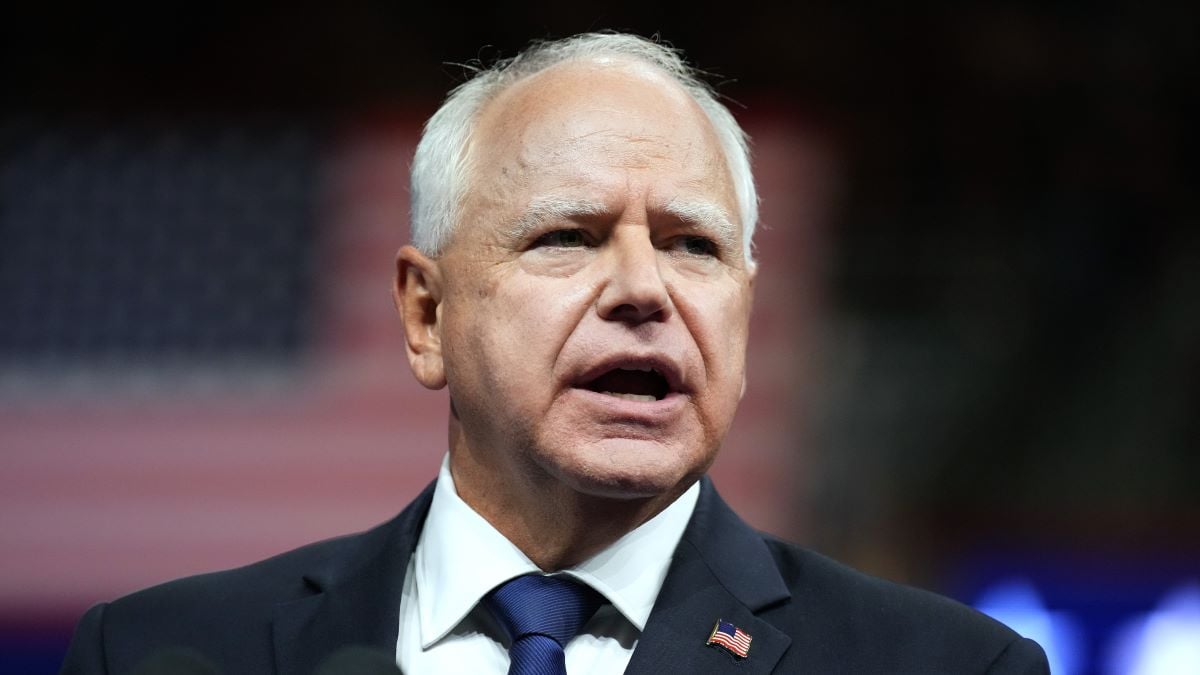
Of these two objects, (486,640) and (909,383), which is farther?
(909,383)

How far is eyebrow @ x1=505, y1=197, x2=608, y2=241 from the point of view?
5.47 feet

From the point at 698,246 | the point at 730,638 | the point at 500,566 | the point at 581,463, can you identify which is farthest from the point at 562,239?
the point at 730,638

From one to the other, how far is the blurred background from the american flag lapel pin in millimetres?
2484

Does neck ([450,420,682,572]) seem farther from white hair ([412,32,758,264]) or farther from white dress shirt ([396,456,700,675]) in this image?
white hair ([412,32,758,264])

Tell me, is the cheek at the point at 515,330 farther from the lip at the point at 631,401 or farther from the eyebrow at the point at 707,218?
the eyebrow at the point at 707,218

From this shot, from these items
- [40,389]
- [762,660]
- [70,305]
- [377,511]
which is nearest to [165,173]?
[70,305]

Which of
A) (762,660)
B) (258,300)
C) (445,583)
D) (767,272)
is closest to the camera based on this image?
(762,660)

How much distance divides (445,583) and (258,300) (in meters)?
3.64

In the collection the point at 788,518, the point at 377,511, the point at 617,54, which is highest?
the point at 617,54

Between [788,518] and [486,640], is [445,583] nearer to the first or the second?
[486,640]

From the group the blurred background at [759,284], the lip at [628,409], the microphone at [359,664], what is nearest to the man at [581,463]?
the lip at [628,409]

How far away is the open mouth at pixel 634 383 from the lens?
1656 millimetres

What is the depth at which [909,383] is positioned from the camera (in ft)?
15.3

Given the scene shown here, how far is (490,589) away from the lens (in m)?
1.70
